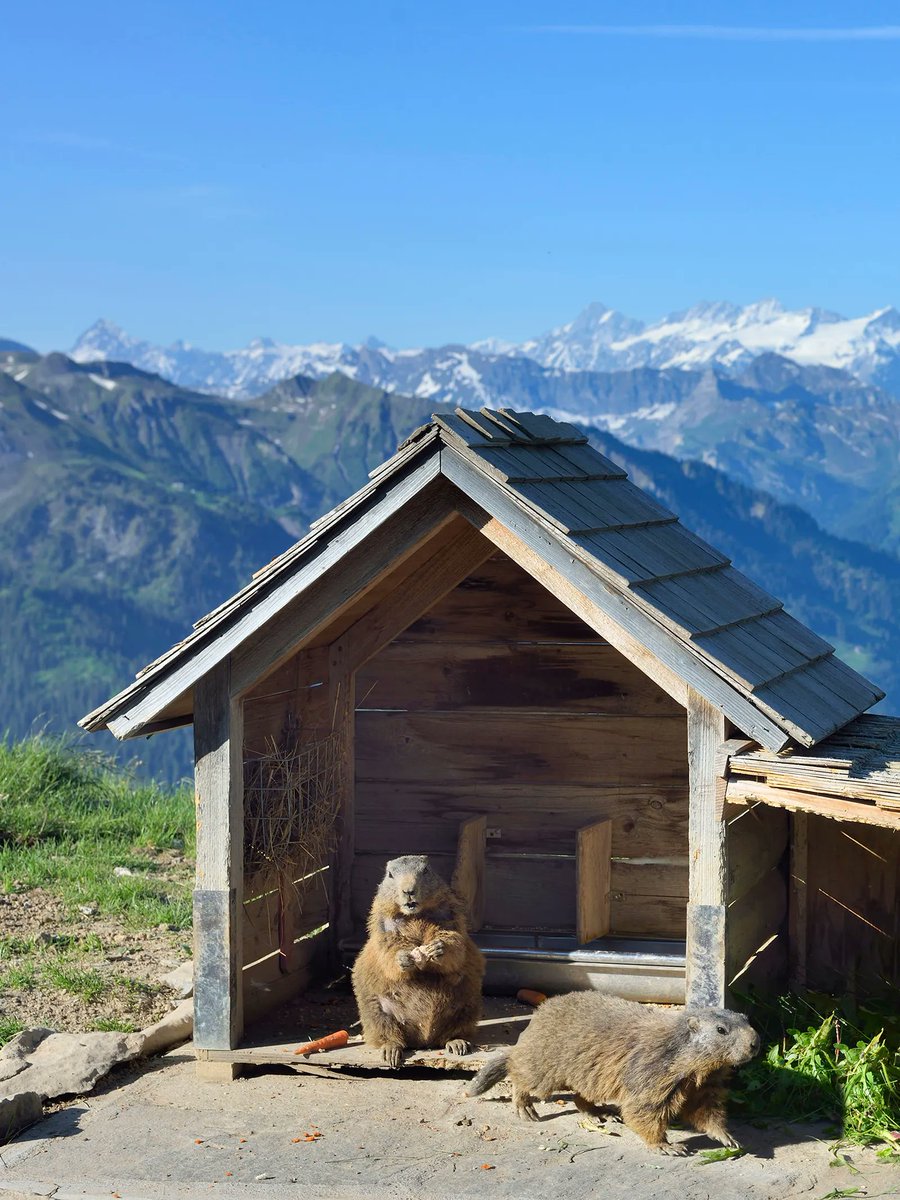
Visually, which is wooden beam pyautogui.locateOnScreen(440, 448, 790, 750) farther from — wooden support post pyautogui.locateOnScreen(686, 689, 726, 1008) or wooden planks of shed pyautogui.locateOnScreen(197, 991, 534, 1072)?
wooden planks of shed pyautogui.locateOnScreen(197, 991, 534, 1072)

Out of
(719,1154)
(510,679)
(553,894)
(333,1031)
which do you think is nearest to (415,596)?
(510,679)

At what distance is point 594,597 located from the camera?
593 centimetres

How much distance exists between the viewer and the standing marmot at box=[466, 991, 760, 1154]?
5387 mm

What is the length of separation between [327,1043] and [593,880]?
185cm

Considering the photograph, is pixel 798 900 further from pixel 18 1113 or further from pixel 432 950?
pixel 18 1113

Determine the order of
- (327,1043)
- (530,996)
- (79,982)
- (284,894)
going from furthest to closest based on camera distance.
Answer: (79,982) → (284,894) → (530,996) → (327,1043)

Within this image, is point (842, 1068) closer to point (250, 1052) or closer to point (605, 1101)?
point (605, 1101)

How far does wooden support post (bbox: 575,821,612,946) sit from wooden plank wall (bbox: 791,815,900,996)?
3.97 ft

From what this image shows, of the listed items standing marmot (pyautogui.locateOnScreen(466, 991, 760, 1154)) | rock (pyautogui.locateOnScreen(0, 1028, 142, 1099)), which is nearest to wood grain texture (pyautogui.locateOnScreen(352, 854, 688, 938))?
rock (pyautogui.locateOnScreen(0, 1028, 142, 1099))

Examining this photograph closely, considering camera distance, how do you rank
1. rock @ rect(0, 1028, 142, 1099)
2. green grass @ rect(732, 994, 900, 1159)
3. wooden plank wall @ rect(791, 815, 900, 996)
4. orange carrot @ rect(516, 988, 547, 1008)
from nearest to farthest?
green grass @ rect(732, 994, 900, 1159)
rock @ rect(0, 1028, 142, 1099)
wooden plank wall @ rect(791, 815, 900, 996)
orange carrot @ rect(516, 988, 547, 1008)

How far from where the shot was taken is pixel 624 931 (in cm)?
795

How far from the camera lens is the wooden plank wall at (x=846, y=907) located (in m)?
6.67

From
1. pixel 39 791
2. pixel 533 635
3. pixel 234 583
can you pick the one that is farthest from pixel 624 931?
pixel 234 583

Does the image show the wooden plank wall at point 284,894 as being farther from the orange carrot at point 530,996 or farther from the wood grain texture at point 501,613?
the orange carrot at point 530,996
